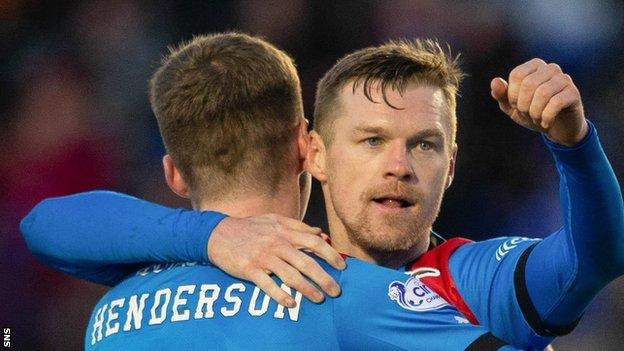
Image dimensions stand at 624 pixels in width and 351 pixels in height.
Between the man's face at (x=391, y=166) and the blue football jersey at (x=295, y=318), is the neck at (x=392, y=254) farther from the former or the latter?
the blue football jersey at (x=295, y=318)

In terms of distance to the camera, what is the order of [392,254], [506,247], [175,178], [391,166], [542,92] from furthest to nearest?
1. [392,254]
2. [391,166]
3. [506,247]
4. [175,178]
5. [542,92]

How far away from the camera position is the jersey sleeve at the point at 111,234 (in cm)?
247

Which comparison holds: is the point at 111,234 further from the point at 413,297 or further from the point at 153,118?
the point at 153,118

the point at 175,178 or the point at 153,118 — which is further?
the point at 153,118

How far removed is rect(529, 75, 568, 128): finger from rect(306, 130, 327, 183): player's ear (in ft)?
3.51

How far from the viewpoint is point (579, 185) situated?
8.38ft

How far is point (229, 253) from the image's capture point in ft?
7.73

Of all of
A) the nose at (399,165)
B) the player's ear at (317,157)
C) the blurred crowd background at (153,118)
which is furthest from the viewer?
the blurred crowd background at (153,118)

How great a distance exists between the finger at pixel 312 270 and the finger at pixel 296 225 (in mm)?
59

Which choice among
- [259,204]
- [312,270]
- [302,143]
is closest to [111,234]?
[259,204]

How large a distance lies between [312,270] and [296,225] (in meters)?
0.14

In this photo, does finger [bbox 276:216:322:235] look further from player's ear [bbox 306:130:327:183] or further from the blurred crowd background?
the blurred crowd background

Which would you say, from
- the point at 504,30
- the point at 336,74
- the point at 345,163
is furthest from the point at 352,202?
the point at 504,30

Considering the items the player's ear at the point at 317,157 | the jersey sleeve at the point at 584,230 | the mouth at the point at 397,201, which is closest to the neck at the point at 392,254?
the mouth at the point at 397,201
